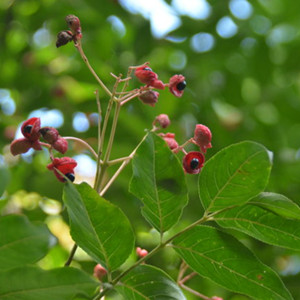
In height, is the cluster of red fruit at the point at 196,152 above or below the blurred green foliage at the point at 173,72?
above

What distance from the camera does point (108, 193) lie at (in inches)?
89.8

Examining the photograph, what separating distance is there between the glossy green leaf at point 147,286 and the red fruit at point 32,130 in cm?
36

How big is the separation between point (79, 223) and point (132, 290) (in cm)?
17

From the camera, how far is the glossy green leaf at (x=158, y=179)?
96 centimetres

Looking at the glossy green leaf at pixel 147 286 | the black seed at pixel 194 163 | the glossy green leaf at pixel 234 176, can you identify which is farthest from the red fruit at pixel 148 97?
the glossy green leaf at pixel 147 286

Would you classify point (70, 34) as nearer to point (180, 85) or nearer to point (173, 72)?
point (180, 85)

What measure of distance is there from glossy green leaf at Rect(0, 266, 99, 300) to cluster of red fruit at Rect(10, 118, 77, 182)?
336mm

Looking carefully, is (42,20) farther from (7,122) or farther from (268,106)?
(268,106)

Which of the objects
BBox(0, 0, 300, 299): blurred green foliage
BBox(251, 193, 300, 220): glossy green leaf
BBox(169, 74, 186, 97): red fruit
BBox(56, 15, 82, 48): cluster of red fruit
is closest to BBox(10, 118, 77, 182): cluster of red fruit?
BBox(56, 15, 82, 48): cluster of red fruit

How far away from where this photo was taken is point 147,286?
3.24ft

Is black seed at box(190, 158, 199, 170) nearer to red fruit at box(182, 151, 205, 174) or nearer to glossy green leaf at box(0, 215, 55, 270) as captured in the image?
red fruit at box(182, 151, 205, 174)

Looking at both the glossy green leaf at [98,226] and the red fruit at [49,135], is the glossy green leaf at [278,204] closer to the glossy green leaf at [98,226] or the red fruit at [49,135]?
the glossy green leaf at [98,226]

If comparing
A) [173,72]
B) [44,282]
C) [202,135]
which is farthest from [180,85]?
[173,72]

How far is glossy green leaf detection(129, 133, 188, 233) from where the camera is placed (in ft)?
3.13
